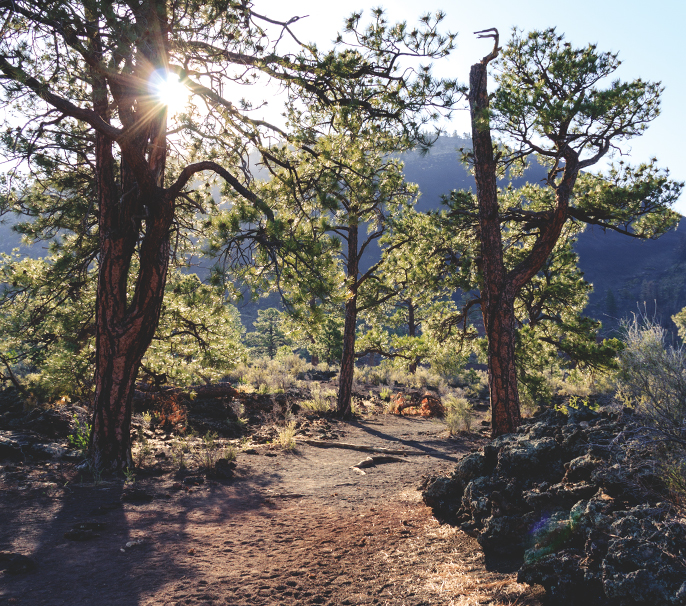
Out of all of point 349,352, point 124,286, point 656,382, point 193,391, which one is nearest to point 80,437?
point 124,286

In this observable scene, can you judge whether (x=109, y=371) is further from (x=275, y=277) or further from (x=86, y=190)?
(x=86, y=190)

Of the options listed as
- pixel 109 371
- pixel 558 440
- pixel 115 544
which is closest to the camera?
pixel 115 544

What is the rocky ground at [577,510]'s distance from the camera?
226 centimetres

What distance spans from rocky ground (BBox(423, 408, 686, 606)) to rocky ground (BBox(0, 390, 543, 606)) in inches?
8.0

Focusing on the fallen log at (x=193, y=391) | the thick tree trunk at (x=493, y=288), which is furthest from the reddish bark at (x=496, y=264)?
the fallen log at (x=193, y=391)

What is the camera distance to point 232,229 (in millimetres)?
5047

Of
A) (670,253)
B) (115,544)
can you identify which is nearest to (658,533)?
(115,544)

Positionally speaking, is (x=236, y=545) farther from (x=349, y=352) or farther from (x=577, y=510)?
(x=349, y=352)

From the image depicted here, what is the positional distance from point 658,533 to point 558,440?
181 centimetres

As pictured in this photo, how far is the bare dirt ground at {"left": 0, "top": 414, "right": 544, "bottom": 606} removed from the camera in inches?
114

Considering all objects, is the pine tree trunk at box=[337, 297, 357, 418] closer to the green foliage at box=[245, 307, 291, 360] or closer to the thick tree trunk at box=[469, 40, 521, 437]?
the thick tree trunk at box=[469, 40, 521, 437]

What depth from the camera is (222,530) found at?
4.13 meters

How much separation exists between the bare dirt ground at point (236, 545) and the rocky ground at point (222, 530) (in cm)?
2

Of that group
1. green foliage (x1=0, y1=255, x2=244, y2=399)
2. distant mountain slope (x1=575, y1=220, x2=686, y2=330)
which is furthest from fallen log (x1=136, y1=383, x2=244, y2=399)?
distant mountain slope (x1=575, y1=220, x2=686, y2=330)
